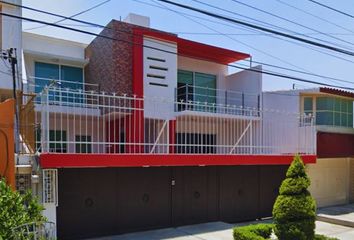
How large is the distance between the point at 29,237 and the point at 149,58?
9114 mm

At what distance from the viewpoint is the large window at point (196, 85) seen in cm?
1583

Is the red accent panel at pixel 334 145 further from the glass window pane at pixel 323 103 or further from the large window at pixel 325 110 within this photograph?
the glass window pane at pixel 323 103

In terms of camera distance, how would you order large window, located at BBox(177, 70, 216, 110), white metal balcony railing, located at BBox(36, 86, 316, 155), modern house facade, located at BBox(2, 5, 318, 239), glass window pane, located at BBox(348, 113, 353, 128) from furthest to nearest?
glass window pane, located at BBox(348, 113, 353, 128)
large window, located at BBox(177, 70, 216, 110)
white metal balcony railing, located at BBox(36, 86, 316, 155)
modern house facade, located at BBox(2, 5, 318, 239)

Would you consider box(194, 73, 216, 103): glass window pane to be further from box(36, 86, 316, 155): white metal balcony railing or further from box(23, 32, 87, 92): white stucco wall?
box(23, 32, 87, 92): white stucco wall

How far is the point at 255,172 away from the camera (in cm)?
1381

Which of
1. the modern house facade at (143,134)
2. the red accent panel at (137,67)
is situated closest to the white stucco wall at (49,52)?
the modern house facade at (143,134)

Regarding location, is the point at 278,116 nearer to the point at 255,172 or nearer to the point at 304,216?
the point at 255,172

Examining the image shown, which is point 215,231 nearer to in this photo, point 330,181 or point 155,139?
point 155,139

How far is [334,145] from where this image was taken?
1556cm

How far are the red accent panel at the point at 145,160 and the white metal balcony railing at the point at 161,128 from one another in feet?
1.93

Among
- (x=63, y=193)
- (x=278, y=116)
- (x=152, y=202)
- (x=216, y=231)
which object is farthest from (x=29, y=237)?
(x=278, y=116)

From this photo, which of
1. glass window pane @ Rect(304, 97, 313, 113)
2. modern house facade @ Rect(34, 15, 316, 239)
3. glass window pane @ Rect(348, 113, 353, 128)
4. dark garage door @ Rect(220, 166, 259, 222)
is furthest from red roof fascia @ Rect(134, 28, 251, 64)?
glass window pane @ Rect(348, 113, 353, 128)

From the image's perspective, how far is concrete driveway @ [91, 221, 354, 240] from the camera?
411 inches

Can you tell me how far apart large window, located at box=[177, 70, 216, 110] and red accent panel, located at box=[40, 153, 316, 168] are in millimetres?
4273
